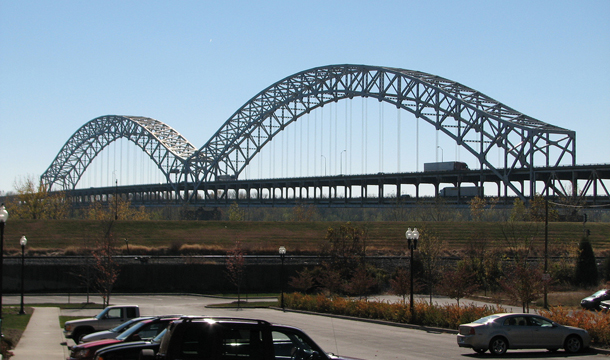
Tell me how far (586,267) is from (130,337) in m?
41.9

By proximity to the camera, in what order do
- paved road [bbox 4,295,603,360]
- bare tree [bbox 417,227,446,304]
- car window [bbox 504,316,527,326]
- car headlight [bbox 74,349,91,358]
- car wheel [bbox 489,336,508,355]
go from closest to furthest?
car headlight [bbox 74,349,91,358] < paved road [bbox 4,295,603,360] < car wheel [bbox 489,336,508,355] < car window [bbox 504,316,527,326] < bare tree [bbox 417,227,446,304]

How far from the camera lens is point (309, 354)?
11.4 meters

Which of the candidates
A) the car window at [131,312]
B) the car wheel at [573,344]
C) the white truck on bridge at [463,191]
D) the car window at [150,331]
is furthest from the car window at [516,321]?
the white truck on bridge at [463,191]

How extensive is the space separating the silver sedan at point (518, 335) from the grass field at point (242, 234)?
36.6m

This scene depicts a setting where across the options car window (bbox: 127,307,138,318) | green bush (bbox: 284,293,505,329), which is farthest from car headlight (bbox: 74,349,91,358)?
green bush (bbox: 284,293,505,329)

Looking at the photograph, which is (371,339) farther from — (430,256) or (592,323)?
(430,256)

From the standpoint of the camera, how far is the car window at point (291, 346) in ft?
37.1

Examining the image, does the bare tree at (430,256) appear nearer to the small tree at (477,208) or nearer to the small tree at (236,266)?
the small tree at (236,266)

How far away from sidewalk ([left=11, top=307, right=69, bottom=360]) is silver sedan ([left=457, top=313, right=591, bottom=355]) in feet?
44.0

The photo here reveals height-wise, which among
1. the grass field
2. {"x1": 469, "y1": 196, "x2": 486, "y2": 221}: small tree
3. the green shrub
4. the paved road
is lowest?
the paved road

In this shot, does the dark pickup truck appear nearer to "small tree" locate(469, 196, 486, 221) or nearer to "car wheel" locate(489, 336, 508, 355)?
"car wheel" locate(489, 336, 508, 355)

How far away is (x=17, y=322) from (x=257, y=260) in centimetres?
2993

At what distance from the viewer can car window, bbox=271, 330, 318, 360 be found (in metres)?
11.3

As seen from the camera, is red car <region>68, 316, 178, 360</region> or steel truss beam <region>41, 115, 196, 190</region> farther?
steel truss beam <region>41, 115, 196, 190</region>
